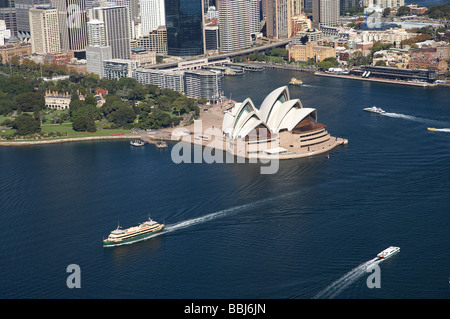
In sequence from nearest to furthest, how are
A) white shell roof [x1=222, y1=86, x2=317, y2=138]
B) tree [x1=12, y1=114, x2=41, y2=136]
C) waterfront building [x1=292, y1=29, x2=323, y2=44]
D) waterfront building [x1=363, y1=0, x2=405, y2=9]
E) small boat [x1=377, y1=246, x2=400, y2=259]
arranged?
small boat [x1=377, y1=246, x2=400, y2=259]
white shell roof [x1=222, y1=86, x2=317, y2=138]
tree [x1=12, y1=114, x2=41, y2=136]
waterfront building [x1=292, y1=29, x2=323, y2=44]
waterfront building [x1=363, y1=0, x2=405, y2=9]

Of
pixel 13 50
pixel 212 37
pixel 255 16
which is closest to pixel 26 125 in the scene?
pixel 13 50

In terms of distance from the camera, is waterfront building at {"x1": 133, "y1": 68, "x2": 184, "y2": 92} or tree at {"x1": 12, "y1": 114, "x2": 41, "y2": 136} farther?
waterfront building at {"x1": 133, "y1": 68, "x2": 184, "y2": 92}

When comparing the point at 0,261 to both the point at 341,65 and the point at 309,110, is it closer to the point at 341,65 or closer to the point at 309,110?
the point at 309,110

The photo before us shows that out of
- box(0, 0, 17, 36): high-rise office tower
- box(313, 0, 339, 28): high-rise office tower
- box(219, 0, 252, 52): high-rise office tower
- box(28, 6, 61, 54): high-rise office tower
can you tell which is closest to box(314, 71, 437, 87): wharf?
box(219, 0, 252, 52): high-rise office tower

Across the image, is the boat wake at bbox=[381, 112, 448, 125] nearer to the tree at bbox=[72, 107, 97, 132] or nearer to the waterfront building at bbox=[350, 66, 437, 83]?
the waterfront building at bbox=[350, 66, 437, 83]

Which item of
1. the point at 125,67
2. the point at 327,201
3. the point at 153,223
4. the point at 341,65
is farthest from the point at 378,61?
the point at 153,223

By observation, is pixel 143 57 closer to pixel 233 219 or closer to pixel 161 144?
pixel 161 144

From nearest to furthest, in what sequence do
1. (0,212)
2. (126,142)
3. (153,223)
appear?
(153,223) < (0,212) < (126,142)

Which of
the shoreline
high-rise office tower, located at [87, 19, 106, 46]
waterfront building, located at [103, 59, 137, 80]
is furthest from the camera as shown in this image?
high-rise office tower, located at [87, 19, 106, 46]
